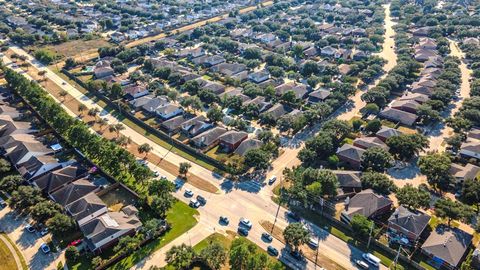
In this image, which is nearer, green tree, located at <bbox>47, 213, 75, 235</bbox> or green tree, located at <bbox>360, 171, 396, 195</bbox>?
green tree, located at <bbox>47, 213, 75, 235</bbox>

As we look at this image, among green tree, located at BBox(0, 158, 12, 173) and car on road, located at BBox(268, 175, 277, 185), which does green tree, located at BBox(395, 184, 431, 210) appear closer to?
car on road, located at BBox(268, 175, 277, 185)

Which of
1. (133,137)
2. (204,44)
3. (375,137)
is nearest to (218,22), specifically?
(204,44)

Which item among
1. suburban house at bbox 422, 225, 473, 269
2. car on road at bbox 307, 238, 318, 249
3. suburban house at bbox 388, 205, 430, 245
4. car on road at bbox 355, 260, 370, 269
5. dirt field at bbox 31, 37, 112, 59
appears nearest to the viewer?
suburban house at bbox 422, 225, 473, 269

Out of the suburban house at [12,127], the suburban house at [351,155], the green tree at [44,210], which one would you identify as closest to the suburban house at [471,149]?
the suburban house at [351,155]

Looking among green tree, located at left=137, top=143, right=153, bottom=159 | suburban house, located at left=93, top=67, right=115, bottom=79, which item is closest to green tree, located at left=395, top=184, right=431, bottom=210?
green tree, located at left=137, top=143, right=153, bottom=159

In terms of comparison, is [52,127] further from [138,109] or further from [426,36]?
[426,36]
